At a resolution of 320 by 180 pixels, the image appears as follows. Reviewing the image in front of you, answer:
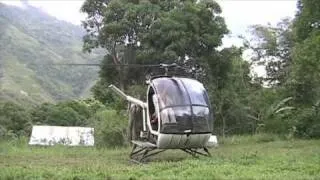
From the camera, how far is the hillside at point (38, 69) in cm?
6197

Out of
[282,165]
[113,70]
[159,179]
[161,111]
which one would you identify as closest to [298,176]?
[282,165]

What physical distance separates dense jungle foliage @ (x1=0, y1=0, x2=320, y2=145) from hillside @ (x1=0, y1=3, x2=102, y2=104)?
89.5 feet

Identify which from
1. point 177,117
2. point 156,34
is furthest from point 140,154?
point 156,34

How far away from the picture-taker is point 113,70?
81.3 feet

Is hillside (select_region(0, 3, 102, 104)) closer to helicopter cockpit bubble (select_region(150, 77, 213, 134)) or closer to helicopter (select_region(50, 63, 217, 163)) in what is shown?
helicopter (select_region(50, 63, 217, 163))

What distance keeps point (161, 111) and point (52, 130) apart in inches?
504

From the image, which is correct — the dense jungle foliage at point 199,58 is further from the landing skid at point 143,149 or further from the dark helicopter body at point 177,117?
the dark helicopter body at point 177,117

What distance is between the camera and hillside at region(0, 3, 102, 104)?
62.0 meters

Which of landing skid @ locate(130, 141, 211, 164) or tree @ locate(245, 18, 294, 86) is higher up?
tree @ locate(245, 18, 294, 86)

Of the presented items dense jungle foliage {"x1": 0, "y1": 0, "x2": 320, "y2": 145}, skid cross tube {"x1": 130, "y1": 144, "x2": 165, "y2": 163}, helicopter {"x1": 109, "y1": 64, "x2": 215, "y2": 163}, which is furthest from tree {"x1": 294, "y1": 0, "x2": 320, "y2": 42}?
skid cross tube {"x1": 130, "y1": 144, "x2": 165, "y2": 163}

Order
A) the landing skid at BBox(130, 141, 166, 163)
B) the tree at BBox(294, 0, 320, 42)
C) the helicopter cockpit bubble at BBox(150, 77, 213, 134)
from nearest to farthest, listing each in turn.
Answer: the helicopter cockpit bubble at BBox(150, 77, 213, 134)
the landing skid at BBox(130, 141, 166, 163)
the tree at BBox(294, 0, 320, 42)

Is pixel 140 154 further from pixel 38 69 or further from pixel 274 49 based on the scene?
pixel 38 69

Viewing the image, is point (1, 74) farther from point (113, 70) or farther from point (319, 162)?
point (319, 162)

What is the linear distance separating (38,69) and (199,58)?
172 ft
